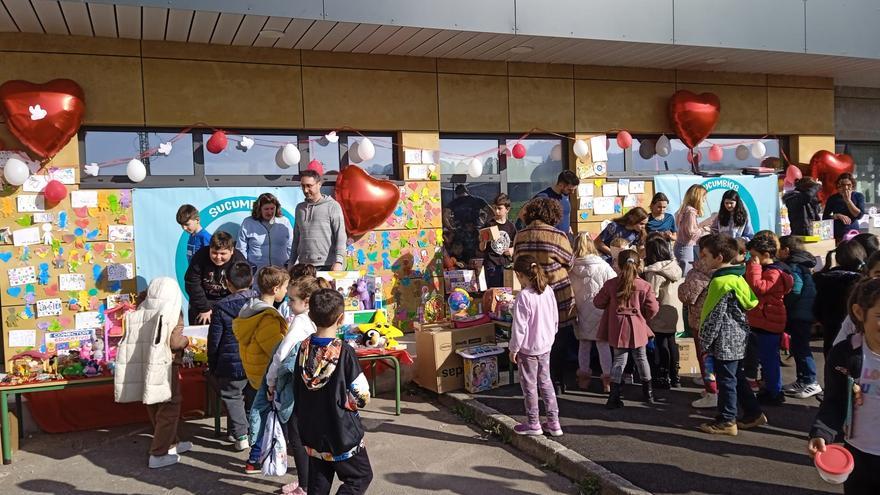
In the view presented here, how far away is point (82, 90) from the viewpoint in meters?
7.85

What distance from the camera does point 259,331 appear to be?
16.2 feet

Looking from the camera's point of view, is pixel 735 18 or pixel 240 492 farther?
pixel 735 18

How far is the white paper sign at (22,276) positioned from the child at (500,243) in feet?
17.2

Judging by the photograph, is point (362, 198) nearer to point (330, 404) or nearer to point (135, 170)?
point (135, 170)

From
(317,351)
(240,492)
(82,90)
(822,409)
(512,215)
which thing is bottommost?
(240,492)

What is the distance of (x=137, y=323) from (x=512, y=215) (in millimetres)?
6050

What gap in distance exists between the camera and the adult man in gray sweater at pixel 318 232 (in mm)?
7641

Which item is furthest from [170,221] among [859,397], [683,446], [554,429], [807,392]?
[859,397]

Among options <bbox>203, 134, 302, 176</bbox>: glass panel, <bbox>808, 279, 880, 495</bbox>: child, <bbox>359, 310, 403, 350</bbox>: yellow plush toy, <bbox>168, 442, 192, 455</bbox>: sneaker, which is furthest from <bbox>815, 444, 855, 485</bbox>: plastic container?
<bbox>203, 134, 302, 176</bbox>: glass panel

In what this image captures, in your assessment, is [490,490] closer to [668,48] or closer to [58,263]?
[58,263]

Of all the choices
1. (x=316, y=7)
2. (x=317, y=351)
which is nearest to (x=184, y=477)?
(x=317, y=351)

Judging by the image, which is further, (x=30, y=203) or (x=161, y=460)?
(x=30, y=203)

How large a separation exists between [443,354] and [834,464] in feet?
14.0

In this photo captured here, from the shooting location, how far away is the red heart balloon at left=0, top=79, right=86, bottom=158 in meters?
7.41
